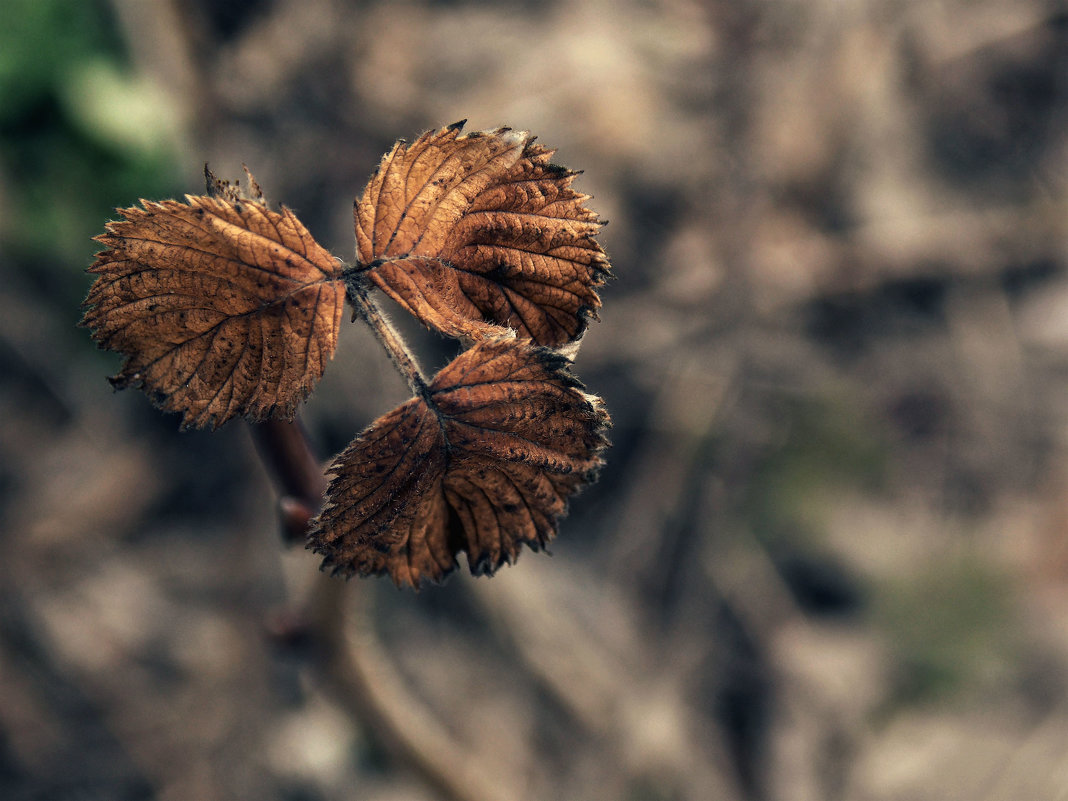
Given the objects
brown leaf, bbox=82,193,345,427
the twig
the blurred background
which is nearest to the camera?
brown leaf, bbox=82,193,345,427

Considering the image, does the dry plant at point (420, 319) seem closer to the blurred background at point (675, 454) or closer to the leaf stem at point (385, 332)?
the leaf stem at point (385, 332)

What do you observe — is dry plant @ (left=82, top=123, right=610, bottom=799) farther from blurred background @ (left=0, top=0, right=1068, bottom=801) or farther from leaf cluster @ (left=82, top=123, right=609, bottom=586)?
blurred background @ (left=0, top=0, right=1068, bottom=801)

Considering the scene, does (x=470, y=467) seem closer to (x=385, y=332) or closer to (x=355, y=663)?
(x=385, y=332)

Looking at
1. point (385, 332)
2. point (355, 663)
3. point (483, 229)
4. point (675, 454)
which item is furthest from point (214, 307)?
point (675, 454)

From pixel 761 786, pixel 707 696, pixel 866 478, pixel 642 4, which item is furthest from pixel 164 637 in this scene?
pixel 642 4

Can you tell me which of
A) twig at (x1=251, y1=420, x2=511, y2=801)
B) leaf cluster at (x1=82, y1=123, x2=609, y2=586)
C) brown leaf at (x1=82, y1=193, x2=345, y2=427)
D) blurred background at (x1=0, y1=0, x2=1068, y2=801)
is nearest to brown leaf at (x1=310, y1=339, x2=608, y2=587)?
leaf cluster at (x1=82, y1=123, x2=609, y2=586)

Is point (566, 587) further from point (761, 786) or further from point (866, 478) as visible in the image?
point (866, 478)

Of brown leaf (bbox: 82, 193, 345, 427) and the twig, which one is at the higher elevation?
brown leaf (bbox: 82, 193, 345, 427)
